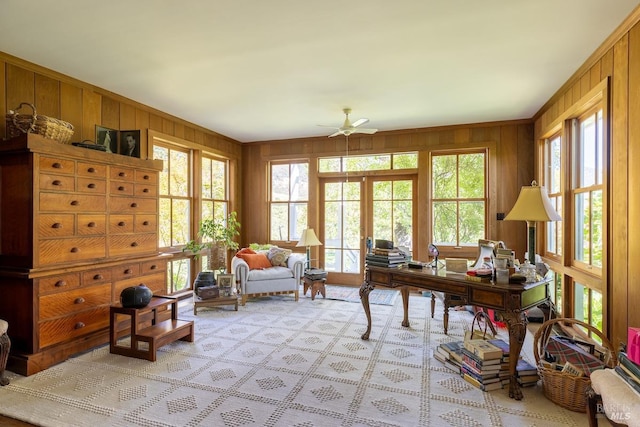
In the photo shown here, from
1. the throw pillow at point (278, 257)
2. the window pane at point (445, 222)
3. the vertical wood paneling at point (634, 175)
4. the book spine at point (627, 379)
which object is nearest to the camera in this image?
the book spine at point (627, 379)

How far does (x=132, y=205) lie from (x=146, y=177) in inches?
14.6

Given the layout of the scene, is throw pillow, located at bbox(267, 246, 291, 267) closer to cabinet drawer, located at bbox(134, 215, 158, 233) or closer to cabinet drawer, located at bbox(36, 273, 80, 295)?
cabinet drawer, located at bbox(134, 215, 158, 233)

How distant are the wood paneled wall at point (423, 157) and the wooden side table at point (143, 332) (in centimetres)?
314

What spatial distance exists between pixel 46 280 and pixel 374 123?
4.34 m

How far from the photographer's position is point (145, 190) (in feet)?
12.4

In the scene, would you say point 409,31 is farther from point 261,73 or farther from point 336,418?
point 336,418

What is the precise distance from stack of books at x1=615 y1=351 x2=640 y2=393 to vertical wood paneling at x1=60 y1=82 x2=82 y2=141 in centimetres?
477

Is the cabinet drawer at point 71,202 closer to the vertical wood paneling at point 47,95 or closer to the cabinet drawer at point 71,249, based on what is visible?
the cabinet drawer at point 71,249

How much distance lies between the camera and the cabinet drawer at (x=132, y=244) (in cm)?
338

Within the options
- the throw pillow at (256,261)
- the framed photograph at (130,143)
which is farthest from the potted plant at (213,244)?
the framed photograph at (130,143)

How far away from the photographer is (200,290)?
4.36 meters

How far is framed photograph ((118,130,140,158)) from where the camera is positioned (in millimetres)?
3699

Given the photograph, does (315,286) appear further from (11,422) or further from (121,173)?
(11,422)

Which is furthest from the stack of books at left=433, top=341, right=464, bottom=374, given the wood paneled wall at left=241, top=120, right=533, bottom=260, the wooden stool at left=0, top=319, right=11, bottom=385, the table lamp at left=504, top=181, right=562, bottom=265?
the wooden stool at left=0, top=319, right=11, bottom=385
